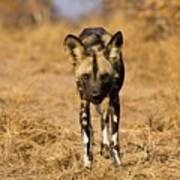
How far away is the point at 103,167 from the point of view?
6191 mm

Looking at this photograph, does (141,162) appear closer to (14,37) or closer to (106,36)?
Answer: (106,36)

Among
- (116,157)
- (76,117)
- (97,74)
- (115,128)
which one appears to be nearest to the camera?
(97,74)

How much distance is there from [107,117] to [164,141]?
0.88 m

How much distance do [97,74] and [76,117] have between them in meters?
2.90

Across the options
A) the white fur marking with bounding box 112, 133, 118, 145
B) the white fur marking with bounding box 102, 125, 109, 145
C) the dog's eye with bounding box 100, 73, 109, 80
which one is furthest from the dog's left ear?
the white fur marking with bounding box 102, 125, 109, 145

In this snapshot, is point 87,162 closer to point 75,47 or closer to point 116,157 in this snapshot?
point 116,157

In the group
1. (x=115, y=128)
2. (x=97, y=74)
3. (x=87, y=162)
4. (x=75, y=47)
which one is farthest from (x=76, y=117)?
(x=97, y=74)

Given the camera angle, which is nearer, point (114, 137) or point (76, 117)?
point (114, 137)

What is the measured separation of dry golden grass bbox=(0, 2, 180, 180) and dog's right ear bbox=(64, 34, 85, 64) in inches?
36.6

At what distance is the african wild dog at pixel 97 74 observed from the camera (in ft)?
20.6

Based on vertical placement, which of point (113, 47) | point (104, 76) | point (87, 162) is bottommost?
point (87, 162)

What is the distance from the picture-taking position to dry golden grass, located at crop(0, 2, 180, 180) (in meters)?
6.45

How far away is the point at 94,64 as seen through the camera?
6.28m

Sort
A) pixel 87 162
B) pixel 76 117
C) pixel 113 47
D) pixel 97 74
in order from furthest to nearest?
1. pixel 76 117
2. pixel 87 162
3. pixel 113 47
4. pixel 97 74
